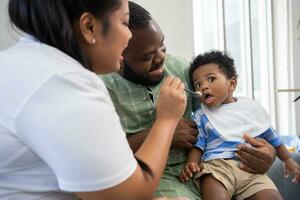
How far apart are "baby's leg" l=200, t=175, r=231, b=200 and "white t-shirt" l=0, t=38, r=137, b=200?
0.56 meters

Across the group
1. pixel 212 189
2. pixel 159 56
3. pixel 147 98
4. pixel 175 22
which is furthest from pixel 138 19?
pixel 175 22

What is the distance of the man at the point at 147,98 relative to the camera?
1.06 metres

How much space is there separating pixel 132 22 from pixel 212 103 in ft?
1.36

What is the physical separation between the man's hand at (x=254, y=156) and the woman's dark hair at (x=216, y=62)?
0.26m

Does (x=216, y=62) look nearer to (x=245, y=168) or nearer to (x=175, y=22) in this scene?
(x=245, y=168)

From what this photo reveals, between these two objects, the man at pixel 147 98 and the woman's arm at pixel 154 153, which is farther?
the man at pixel 147 98

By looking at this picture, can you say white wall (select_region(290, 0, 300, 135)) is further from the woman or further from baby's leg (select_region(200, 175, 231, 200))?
the woman

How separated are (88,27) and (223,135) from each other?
687 millimetres

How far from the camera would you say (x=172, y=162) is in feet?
3.73

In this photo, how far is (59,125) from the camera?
0.52 metres

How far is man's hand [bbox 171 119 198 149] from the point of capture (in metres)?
1.11

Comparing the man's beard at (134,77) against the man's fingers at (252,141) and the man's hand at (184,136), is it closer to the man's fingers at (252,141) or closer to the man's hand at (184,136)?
the man's hand at (184,136)

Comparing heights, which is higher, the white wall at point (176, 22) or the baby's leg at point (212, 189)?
the white wall at point (176, 22)

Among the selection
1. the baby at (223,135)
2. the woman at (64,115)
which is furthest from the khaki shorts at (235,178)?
the woman at (64,115)
